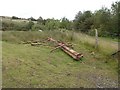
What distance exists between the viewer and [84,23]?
34594 millimetres

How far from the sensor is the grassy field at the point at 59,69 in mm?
6523

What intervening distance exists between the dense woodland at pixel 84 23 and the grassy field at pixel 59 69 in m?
7.35

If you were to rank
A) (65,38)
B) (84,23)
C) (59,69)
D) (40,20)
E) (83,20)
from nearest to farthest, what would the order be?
(59,69), (65,38), (40,20), (84,23), (83,20)

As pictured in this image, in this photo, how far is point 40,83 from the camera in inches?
251

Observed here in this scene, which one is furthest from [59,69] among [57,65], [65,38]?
[65,38]

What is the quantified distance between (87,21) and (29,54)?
25402 millimetres

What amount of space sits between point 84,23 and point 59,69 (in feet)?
88.6

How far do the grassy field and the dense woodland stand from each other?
24.1 ft

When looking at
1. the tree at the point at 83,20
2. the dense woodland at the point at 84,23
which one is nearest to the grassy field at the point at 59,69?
the dense woodland at the point at 84,23

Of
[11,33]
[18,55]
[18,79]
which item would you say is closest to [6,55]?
[18,55]

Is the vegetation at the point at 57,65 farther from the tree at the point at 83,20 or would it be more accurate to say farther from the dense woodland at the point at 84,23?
the tree at the point at 83,20

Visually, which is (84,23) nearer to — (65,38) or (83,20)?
(83,20)

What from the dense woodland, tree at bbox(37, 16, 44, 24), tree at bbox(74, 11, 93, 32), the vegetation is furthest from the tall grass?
tree at bbox(74, 11, 93, 32)

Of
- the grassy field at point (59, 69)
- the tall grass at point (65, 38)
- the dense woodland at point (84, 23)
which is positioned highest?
the dense woodland at point (84, 23)
